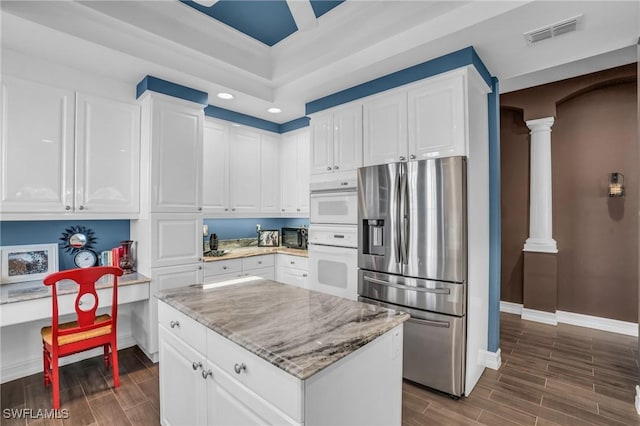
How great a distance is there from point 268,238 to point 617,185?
14.5 feet

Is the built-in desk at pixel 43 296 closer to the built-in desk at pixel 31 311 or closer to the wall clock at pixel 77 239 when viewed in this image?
the built-in desk at pixel 31 311

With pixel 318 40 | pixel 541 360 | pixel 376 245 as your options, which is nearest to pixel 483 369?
pixel 541 360

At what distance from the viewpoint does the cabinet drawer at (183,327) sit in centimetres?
153

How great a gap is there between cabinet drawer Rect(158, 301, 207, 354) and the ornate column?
171 inches

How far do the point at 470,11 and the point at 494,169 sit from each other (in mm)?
1420

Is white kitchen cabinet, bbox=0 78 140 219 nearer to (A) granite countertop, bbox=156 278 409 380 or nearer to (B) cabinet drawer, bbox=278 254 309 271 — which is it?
(A) granite countertop, bbox=156 278 409 380

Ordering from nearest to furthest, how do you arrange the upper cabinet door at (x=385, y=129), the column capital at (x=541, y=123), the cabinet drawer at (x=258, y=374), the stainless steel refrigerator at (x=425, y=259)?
the cabinet drawer at (x=258, y=374) < the stainless steel refrigerator at (x=425, y=259) < the upper cabinet door at (x=385, y=129) < the column capital at (x=541, y=123)

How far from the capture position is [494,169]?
118 inches

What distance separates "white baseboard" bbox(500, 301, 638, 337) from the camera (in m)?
3.73

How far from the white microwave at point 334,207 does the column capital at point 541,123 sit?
281cm

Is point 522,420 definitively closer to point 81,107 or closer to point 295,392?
point 295,392

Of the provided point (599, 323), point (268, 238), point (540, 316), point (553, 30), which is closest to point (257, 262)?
point (268, 238)

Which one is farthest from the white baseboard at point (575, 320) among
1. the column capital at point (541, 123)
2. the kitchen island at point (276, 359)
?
the kitchen island at point (276, 359)

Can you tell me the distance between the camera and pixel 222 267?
11.8ft
